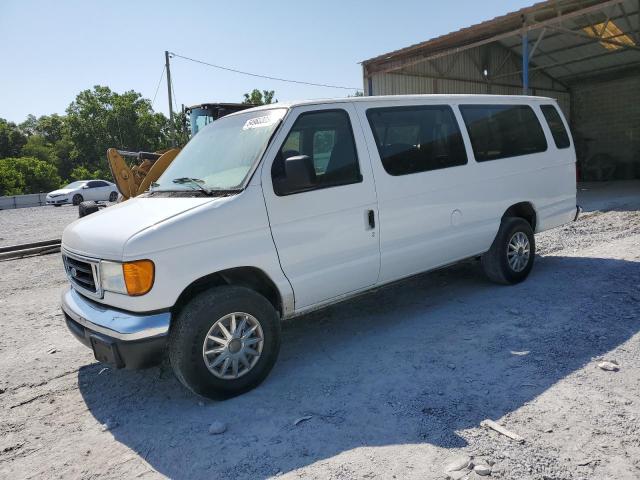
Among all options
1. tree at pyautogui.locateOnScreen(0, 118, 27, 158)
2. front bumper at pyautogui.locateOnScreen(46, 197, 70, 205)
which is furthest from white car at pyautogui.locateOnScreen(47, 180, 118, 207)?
tree at pyautogui.locateOnScreen(0, 118, 27, 158)

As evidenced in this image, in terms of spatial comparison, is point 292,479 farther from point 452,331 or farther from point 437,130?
point 437,130

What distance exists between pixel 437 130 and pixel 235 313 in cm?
272

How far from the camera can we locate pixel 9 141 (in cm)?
5100

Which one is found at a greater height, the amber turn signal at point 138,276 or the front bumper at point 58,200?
the amber turn signal at point 138,276

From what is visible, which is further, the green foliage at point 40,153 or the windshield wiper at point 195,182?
the green foliage at point 40,153

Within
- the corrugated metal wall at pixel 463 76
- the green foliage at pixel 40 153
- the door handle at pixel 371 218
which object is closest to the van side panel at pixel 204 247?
the door handle at pixel 371 218

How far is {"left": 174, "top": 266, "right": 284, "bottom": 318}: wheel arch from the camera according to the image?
3.43m

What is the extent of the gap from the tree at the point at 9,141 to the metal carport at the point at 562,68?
4874 centimetres

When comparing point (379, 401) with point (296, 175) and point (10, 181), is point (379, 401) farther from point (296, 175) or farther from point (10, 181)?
point (10, 181)

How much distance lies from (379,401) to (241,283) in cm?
133

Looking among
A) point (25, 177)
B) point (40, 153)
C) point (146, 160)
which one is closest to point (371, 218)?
point (146, 160)

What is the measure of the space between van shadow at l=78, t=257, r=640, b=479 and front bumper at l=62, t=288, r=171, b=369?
50 cm

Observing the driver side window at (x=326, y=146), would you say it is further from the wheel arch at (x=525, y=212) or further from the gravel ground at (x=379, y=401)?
the wheel arch at (x=525, y=212)

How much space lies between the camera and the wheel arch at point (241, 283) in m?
3.43
